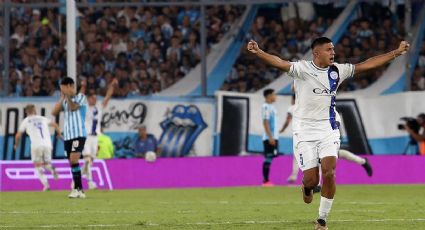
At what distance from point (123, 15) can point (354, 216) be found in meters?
16.5

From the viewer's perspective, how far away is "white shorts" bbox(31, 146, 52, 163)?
24.4 meters

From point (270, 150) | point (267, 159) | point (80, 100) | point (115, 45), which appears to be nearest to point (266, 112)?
point (270, 150)

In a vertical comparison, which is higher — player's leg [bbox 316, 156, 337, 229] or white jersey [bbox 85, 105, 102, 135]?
player's leg [bbox 316, 156, 337, 229]

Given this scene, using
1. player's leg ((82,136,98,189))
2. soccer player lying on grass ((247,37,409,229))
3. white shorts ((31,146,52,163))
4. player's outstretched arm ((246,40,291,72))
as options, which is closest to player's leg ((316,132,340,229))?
soccer player lying on grass ((247,37,409,229))

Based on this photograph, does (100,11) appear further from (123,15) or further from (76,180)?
(76,180)

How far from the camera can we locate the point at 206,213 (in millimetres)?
14469

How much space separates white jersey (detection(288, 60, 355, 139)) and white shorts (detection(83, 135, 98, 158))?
12975 mm

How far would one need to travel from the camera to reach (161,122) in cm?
2720

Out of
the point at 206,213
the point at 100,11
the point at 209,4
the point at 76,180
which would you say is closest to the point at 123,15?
the point at 100,11

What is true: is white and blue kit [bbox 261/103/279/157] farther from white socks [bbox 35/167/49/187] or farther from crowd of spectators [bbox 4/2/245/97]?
white socks [bbox 35/167/49/187]

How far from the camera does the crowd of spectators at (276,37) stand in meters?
27.9

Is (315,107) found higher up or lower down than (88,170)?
higher up

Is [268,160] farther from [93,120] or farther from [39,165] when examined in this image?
[39,165]

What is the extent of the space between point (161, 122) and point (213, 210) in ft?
39.9
